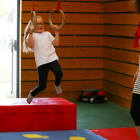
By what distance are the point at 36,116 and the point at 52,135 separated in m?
0.34

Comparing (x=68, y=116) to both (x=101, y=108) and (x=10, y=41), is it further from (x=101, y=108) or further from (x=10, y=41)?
(x=10, y=41)

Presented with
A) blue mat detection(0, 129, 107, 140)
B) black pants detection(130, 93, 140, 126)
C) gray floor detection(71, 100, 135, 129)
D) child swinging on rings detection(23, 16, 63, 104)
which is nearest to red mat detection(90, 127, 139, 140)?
blue mat detection(0, 129, 107, 140)

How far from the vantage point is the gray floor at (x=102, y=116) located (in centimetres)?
384

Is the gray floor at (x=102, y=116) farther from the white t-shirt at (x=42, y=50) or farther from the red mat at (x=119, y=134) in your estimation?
the white t-shirt at (x=42, y=50)

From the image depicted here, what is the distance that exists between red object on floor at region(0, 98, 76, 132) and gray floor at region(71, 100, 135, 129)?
51 centimetres

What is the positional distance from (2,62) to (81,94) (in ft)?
5.46

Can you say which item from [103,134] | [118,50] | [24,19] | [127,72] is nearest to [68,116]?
[103,134]

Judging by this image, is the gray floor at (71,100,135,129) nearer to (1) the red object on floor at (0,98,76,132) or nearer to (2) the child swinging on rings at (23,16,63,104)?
(1) the red object on floor at (0,98,76,132)

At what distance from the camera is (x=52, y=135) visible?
3.02m

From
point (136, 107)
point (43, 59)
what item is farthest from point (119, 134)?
point (136, 107)

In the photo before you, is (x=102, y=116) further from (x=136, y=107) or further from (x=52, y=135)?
(x=136, y=107)

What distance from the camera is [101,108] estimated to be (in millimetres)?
4840

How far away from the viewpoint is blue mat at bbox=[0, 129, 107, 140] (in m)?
2.90

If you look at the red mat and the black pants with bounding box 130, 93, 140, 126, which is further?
the red mat
